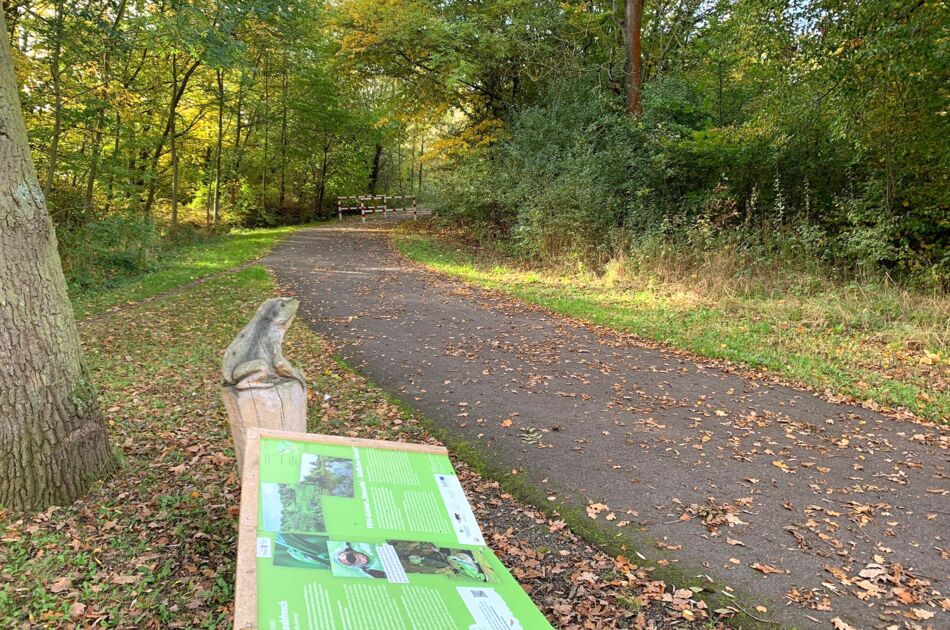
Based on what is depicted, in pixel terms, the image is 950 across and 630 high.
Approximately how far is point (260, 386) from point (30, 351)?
1.62 meters

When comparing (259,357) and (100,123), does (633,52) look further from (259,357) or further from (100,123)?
(259,357)

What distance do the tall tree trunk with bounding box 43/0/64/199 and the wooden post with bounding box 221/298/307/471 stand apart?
1025 centimetres

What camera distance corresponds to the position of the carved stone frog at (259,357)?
127 inches

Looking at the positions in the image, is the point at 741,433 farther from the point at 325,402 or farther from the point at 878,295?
the point at 878,295

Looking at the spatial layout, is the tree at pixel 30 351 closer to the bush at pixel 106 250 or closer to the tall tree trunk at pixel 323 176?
the bush at pixel 106 250

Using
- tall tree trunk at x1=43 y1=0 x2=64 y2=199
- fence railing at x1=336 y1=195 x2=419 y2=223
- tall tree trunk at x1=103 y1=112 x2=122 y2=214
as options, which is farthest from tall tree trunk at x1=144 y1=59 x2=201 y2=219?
fence railing at x1=336 y1=195 x2=419 y2=223

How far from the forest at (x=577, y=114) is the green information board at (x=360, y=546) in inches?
361

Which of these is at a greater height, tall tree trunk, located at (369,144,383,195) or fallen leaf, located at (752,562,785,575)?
tall tree trunk, located at (369,144,383,195)

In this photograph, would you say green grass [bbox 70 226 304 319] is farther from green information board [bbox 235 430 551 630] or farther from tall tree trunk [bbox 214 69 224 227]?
green information board [bbox 235 430 551 630]

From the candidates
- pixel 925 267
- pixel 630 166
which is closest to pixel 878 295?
pixel 925 267

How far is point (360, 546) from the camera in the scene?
6.40 ft

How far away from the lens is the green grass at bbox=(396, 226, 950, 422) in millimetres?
6258

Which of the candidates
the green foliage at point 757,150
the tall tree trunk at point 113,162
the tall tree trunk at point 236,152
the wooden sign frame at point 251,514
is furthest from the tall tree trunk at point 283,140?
the wooden sign frame at point 251,514

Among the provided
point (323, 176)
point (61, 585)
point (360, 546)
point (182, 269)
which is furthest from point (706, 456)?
point (323, 176)
